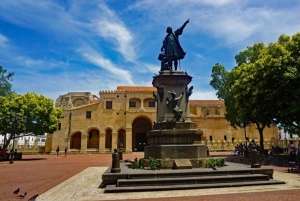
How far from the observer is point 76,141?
146ft

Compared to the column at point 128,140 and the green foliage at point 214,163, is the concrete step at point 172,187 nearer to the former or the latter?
the green foliage at point 214,163

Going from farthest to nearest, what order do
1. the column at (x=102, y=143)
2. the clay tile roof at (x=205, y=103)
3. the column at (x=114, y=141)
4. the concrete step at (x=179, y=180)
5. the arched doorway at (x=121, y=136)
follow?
the clay tile roof at (x=205, y=103) < the arched doorway at (x=121, y=136) < the column at (x=114, y=141) < the column at (x=102, y=143) < the concrete step at (x=179, y=180)

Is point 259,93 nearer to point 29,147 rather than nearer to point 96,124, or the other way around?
point 96,124

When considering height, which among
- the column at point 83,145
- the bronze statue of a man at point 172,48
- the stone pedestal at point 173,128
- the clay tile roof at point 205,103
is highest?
the clay tile roof at point 205,103

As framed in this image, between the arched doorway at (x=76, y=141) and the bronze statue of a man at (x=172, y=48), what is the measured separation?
35937mm

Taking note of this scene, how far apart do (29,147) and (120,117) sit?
17501mm

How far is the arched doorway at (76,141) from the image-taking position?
4419 centimetres

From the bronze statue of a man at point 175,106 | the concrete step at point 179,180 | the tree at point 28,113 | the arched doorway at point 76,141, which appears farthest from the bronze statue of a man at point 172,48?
the arched doorway at point 76,141

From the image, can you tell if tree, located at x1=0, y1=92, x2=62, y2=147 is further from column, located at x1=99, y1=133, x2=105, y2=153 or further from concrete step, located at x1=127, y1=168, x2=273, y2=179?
concrete step, located at x1=127, y1=168, x2=273, y2=179

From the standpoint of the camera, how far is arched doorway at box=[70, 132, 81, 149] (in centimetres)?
4419

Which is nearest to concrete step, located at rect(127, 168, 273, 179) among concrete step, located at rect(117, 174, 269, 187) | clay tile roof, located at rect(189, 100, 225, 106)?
concrete step, located at rect(117, 174, 269, 187)

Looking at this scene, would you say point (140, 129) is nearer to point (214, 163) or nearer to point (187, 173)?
point (214, 163)

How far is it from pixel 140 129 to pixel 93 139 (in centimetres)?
933

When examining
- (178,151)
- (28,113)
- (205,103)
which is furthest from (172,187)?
(205,103)
